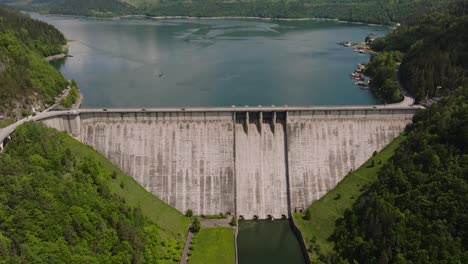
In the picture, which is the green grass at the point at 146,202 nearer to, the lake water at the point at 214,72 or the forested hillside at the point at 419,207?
the forested hillside at the point at 419,207

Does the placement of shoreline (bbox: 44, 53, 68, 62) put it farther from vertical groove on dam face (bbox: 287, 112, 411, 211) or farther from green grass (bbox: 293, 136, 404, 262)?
green grass (bbox: 293, 136, 404, 262)

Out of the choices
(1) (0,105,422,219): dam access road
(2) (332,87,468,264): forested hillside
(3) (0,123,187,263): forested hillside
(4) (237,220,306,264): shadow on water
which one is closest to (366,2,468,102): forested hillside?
(1) (0,105,422,219): dam access road

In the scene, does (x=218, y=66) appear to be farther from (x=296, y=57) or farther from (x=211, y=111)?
(x=211, y=111)

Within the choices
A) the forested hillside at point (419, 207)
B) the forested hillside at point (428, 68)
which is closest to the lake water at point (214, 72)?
the forested hillside at point (428, 68)

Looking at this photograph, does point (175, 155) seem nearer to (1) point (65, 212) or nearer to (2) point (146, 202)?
(2) point (146, 202)

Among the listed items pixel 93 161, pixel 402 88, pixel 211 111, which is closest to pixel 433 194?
pixel 211 111

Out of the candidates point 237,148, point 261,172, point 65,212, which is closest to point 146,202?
point 65,212
